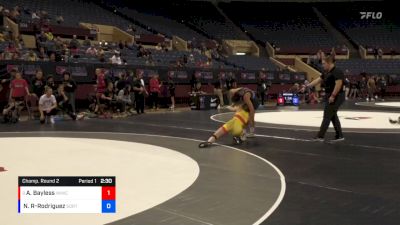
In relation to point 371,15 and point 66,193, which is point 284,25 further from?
point 66,193

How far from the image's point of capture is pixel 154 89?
18.8m

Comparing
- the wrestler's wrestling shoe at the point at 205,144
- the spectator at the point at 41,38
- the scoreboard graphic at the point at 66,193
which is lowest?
the wrestler's wrestling shoe at the point at 205,144

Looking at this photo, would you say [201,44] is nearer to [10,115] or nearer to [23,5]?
[23,5]

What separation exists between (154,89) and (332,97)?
1074cm

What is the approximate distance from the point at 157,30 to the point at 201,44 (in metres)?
4.08

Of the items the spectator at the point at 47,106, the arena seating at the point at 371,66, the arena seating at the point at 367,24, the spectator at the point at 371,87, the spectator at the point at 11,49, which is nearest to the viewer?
the spectator at the point at 47,106

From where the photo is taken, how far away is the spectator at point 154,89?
18.7m

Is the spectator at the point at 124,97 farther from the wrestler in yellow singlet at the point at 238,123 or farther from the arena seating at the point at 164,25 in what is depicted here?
the arena seating at the point at 164,25

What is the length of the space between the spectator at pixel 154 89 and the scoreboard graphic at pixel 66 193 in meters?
15.3

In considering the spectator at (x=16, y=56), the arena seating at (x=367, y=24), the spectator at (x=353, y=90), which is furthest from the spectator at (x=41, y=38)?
the arena seating at (x=367, y=24)

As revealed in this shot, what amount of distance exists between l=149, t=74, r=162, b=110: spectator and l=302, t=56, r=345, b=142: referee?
10198 millimetres

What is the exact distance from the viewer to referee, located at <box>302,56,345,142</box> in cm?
909

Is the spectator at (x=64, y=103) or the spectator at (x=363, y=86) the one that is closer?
the spectator at (x=64, y=103)

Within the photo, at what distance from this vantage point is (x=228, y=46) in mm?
37531
